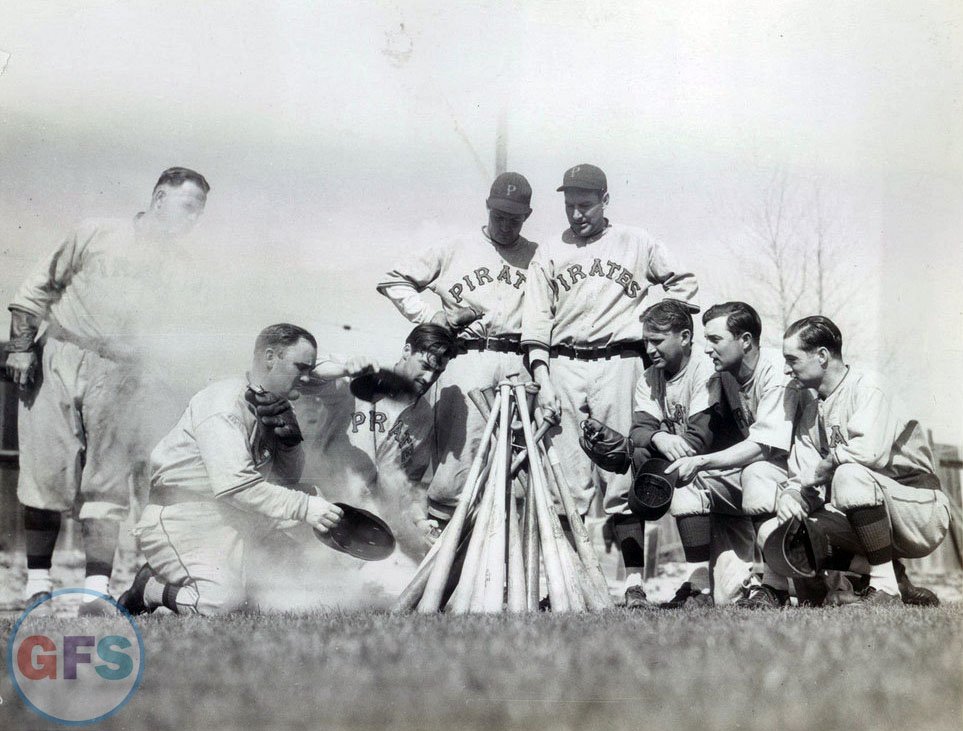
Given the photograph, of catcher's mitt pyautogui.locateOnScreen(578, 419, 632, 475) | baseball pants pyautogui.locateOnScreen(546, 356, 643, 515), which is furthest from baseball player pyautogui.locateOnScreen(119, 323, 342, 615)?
catcher's mitt pyautogui.locateOnScreen(578, 419, 632, 475)

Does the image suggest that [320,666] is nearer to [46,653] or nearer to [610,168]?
[46,653]

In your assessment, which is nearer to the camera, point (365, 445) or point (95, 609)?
point (95, 609)

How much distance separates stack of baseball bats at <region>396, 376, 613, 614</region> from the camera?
5.38 meters

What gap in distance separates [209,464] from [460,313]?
145cm

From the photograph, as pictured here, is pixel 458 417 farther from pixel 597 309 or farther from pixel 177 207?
pixel 177 207

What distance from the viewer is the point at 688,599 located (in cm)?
567

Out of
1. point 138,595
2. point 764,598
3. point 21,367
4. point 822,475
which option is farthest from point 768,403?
point 21,367

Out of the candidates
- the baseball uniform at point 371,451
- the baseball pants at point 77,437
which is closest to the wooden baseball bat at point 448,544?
the baseball uniform at point 371,451

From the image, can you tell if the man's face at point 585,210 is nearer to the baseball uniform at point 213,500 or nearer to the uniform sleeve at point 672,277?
the uniform sleeve at point 672,277

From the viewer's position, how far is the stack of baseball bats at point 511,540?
5383 mm

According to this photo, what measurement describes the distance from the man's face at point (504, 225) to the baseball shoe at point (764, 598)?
2131 mm

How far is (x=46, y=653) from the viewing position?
17.0ft

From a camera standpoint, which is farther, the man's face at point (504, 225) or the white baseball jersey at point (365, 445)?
the man's face at point (504, 225)

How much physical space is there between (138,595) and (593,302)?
105 inches
